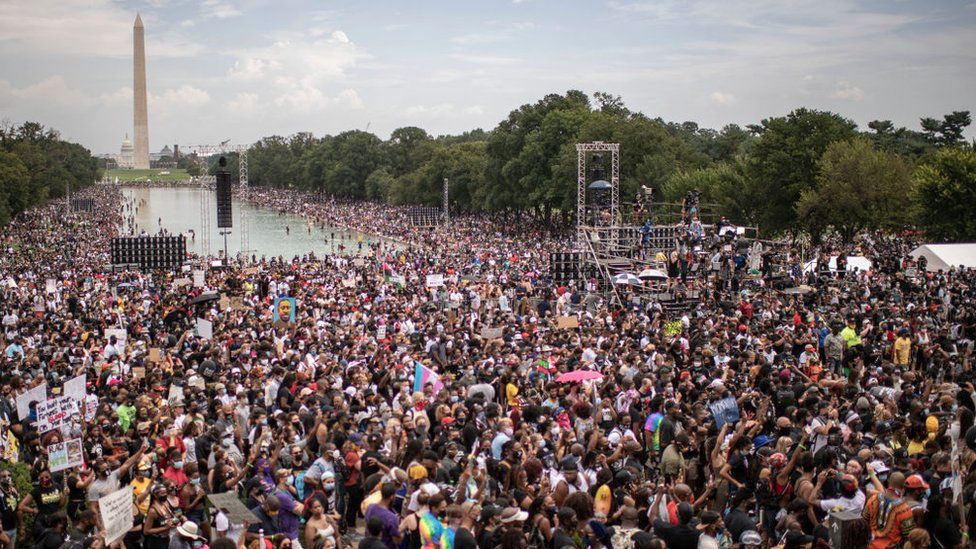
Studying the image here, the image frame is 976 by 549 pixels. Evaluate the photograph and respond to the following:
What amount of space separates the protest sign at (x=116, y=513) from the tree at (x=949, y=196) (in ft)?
134

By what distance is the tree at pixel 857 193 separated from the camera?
45594 mm

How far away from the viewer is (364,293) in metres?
32.3

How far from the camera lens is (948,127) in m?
77.7

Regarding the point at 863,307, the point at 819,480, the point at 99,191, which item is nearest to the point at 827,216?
the point at 863,307

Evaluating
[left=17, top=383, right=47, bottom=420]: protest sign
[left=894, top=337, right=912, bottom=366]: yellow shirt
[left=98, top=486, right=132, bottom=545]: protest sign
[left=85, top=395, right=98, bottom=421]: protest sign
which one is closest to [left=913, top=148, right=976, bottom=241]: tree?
[left=894, top=337, right=912, bottom=366]: yellow shirt

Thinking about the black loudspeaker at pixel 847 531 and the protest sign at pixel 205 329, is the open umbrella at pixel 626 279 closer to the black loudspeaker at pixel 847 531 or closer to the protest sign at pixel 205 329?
the protest sign at pixel 205 329

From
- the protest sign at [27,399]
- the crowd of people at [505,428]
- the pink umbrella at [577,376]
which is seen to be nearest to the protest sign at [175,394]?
the crowd of people at [505,428]

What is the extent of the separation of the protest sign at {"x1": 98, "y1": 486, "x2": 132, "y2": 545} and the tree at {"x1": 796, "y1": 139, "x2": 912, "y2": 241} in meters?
42.1

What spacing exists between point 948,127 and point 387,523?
80.8 metres

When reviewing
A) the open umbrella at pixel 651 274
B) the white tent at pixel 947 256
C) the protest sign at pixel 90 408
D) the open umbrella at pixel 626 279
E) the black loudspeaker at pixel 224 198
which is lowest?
the protest sign at pixel 90 408

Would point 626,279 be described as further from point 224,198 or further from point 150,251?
point 224,198

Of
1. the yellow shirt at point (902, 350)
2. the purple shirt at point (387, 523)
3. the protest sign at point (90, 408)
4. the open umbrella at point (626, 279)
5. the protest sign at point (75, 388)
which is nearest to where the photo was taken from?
the purple shirt at point (387, 523)

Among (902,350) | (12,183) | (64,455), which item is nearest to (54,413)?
(64,455)

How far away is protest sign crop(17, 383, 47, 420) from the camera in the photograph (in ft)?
45.1
